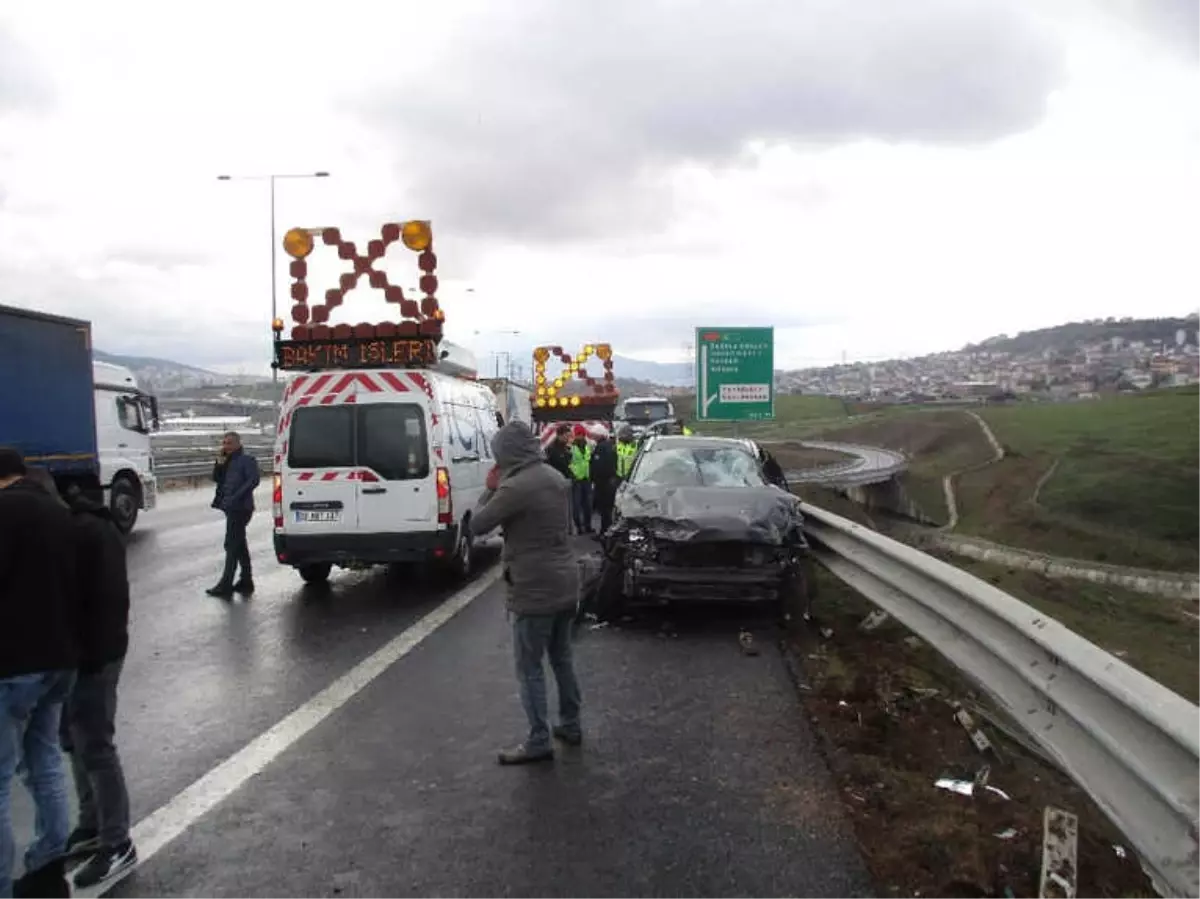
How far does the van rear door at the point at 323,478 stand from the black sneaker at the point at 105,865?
19.2 feet

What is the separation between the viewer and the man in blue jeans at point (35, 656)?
350 centimetres

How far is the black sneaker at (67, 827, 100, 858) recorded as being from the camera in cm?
396

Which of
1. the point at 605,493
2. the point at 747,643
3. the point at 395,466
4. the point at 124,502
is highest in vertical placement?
the point at 395,466

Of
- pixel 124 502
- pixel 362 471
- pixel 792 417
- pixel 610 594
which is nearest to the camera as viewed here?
pixel 610 594

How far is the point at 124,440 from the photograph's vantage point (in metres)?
17.4

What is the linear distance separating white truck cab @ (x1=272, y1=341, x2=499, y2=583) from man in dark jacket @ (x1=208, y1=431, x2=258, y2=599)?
440 mm

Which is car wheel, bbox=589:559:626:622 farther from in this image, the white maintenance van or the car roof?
the white maintenance van

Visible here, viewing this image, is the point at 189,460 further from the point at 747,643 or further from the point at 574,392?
the point at 747,643

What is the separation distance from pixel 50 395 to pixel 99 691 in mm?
11694

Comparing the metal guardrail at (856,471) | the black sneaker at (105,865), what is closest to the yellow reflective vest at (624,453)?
the metal guardrail at (856,471)

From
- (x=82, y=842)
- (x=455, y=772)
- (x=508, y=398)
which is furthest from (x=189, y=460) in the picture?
(x=82, y=842)

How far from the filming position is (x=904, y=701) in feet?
19.4

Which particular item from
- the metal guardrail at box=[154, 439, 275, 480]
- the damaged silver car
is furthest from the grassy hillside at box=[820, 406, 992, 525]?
the damaged silver car

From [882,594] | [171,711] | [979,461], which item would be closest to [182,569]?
[171,711]
